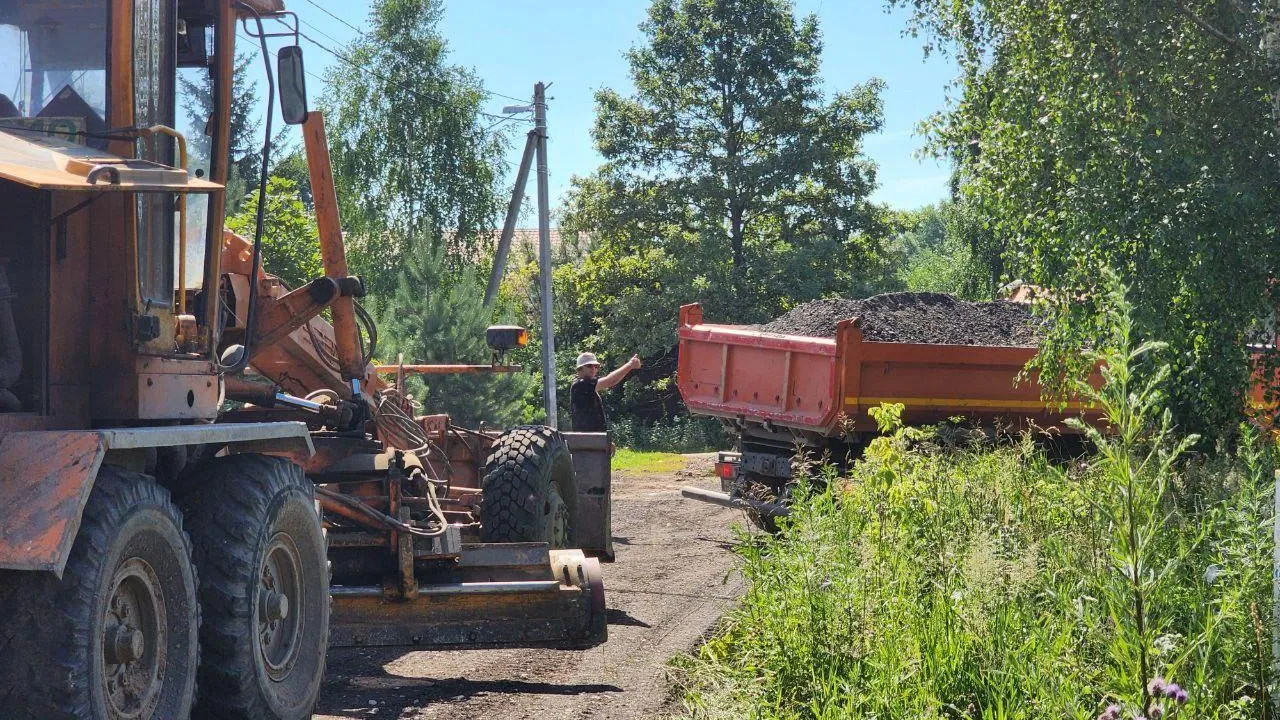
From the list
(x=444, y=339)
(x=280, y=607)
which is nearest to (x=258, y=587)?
(x=280, y=607)

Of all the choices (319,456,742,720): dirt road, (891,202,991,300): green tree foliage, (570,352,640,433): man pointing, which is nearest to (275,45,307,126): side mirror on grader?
(319,456,742,720): dirt road

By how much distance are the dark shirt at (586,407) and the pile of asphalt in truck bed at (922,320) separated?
1.85 meters

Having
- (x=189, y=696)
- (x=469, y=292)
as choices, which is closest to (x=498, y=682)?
(x=189, y=696)

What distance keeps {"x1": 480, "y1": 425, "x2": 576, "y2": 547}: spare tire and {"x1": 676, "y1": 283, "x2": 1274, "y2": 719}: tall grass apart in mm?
1370

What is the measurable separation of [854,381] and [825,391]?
0.26m

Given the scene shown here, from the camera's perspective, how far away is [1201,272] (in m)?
7.54

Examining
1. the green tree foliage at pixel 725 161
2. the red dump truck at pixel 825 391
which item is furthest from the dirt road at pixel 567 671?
the green tree foliage at pixel 725 161

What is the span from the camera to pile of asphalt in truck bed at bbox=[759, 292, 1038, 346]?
37.8 feet

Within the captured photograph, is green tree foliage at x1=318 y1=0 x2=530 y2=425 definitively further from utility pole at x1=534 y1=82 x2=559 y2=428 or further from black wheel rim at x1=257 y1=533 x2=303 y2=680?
black wheel rim at x1=257 y1=533 x2=303 y2=680

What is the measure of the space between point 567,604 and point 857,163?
94.6ft

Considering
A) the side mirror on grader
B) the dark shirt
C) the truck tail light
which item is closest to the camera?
the side mirror on grader

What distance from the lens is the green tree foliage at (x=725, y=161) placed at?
1312 inches

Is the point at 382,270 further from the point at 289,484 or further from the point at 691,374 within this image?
the point at 289,484

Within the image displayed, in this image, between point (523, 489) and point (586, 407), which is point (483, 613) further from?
point (586, 407)
